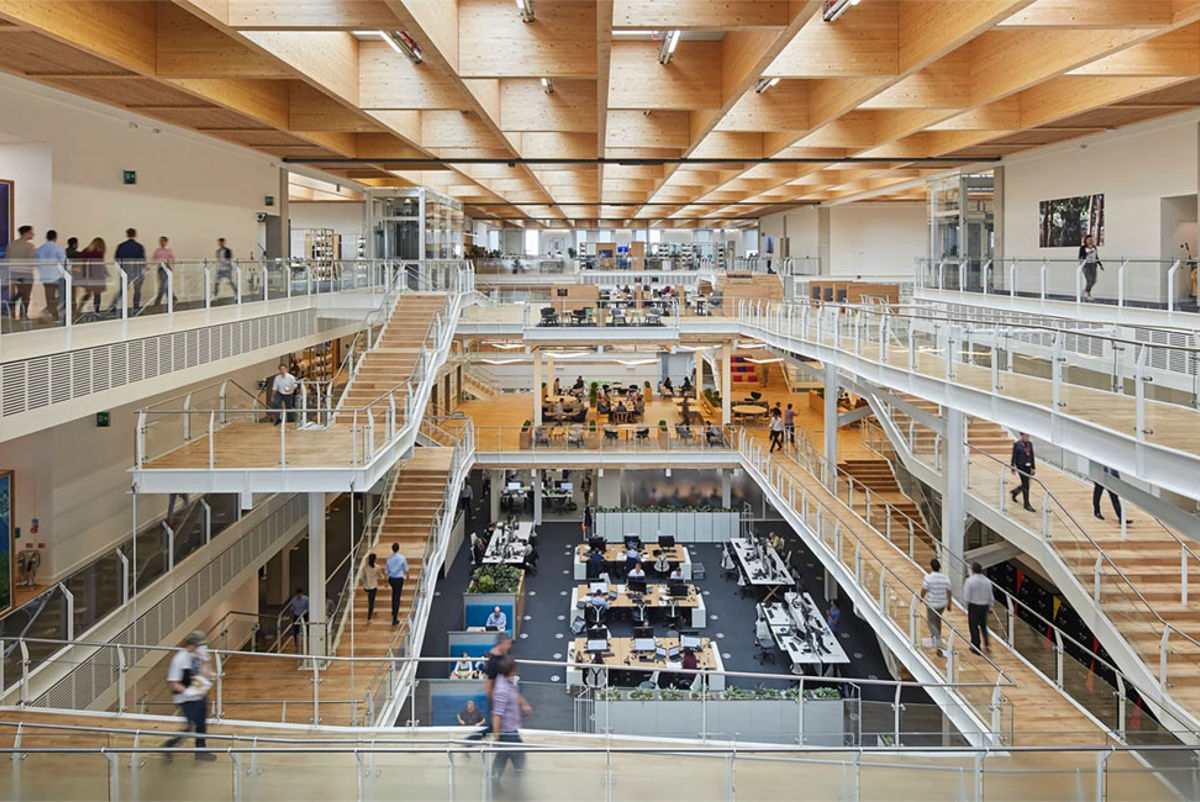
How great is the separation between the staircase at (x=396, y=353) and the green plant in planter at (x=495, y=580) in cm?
511

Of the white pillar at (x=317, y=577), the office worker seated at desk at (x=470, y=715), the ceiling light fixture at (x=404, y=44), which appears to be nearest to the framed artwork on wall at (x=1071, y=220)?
the ceiling light fixture at (x=404, y=44)

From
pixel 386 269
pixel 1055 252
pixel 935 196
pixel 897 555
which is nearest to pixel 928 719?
pixel 897 555

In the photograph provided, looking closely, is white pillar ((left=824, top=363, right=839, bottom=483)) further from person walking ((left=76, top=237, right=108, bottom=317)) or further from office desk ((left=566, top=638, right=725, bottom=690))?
person walking ((left=76, top=237, right=108, bottom=317))

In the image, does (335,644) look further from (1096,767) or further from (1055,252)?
(1055,252)

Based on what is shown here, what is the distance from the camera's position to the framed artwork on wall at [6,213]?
1227 centimetres

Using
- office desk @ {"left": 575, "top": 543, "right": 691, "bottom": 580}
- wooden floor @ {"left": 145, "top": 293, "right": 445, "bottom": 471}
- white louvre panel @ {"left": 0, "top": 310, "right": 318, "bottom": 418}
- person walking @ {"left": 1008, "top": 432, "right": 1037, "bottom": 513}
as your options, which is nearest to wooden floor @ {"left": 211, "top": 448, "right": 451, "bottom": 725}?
wooden floor @ {"left": 145, "top": 293, "right": 445, "bottom": 471}

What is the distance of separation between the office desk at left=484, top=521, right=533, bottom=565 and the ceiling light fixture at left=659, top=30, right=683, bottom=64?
46.4ft

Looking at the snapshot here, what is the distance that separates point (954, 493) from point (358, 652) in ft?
29.2

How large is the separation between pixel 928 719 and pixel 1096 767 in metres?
2.32

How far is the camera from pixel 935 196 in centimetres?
2430

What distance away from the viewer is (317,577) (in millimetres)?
13078

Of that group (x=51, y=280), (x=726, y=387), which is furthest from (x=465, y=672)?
(x=726, y=387)

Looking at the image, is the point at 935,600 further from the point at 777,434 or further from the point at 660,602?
the point at 777,434

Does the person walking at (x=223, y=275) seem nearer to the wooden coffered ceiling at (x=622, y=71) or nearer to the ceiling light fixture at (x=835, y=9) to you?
the wooden coffered ceiling at (x=622, y=71)
